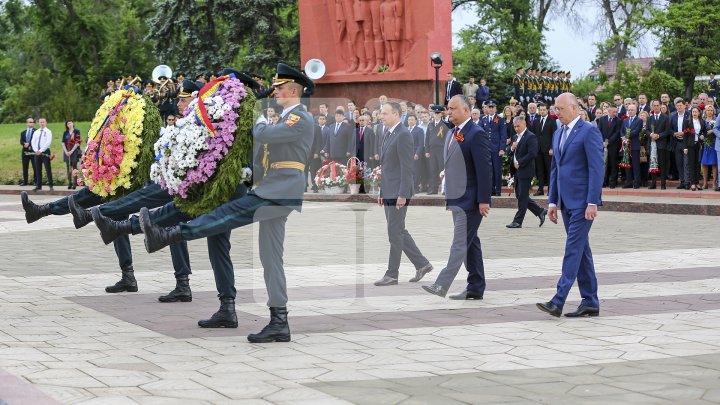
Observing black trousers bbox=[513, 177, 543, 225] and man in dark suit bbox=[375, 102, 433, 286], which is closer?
man in dark suit bbox=[375, 102, 433, 286]

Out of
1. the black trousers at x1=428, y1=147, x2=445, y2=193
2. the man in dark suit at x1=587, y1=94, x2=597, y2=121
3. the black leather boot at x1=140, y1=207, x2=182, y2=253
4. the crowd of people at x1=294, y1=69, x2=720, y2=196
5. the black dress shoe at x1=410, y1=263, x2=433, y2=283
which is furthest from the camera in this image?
the man in dark suit at x1=587, y1=94, x2=597, y2=121

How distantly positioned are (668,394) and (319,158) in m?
19.1

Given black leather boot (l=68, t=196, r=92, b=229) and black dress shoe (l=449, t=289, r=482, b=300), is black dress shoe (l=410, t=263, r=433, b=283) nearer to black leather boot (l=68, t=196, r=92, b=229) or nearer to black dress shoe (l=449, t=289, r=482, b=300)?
black dress shoe (l=449, t=289, r=482, b=300)

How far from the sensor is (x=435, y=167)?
23.8 metres

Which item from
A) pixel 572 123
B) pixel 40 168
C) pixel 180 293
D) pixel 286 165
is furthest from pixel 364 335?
pixel 40 168

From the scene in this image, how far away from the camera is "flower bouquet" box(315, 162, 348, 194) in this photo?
2417cm

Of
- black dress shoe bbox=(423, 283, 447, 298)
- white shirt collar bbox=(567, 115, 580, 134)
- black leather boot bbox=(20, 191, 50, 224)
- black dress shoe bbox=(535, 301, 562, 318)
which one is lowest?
black dress shoe bbox=(535, 301, 562, 318)

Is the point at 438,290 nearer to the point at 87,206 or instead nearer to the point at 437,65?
the point at 87,206

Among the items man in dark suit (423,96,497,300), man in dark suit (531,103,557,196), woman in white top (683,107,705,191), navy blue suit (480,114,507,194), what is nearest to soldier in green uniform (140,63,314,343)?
man in dark suit (423,96,497,300)

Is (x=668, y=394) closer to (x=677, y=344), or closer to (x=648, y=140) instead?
(x=677, y=344)

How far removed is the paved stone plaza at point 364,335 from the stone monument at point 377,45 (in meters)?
15.7

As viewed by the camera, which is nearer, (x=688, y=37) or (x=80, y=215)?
(x=80, y=215)

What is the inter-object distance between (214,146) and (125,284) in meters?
3.17

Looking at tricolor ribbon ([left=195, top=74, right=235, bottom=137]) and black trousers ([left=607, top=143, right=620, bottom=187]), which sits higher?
tricolor ribbon ([left=195, top=74, right=235, bottom=137])
